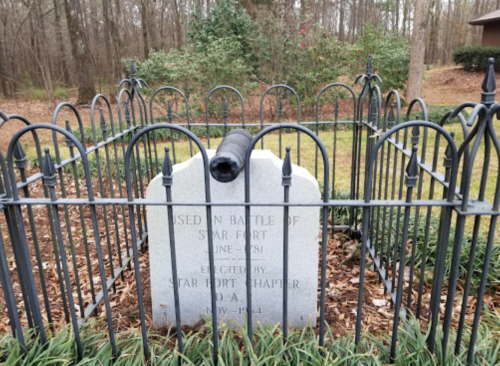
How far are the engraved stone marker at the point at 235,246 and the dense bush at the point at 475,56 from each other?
899 inches

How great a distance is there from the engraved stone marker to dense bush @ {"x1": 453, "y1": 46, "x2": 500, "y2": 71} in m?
22.8

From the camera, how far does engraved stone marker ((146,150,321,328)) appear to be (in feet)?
9.23

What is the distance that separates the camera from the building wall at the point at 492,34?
22922 mm

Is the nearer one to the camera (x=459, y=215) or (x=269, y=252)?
(x=459, y=215)

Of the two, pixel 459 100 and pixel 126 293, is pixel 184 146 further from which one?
pixel 459 100

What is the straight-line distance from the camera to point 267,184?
2.81 m

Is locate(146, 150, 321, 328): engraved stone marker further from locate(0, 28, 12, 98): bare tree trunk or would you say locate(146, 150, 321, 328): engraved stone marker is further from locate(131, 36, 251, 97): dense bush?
locate(0, 28, 12, 98): bare tree trunk

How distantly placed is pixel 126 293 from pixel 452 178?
109 inches

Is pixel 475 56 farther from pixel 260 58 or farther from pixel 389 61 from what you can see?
pixel 260 58

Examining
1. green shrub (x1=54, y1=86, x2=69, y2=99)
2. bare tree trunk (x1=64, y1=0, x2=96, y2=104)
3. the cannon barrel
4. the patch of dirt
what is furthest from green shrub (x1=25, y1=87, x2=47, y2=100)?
the cannon barrel

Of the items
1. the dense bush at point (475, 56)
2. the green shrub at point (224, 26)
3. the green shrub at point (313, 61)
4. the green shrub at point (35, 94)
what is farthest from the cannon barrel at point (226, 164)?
the dense bush at point (475, 56)

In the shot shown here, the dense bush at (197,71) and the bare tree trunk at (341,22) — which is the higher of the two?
the bare tree trunk at (341,22)

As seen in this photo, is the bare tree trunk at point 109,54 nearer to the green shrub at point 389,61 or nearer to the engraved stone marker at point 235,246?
the green shrub at point 389,61

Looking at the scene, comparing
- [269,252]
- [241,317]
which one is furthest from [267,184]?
[241,317]
